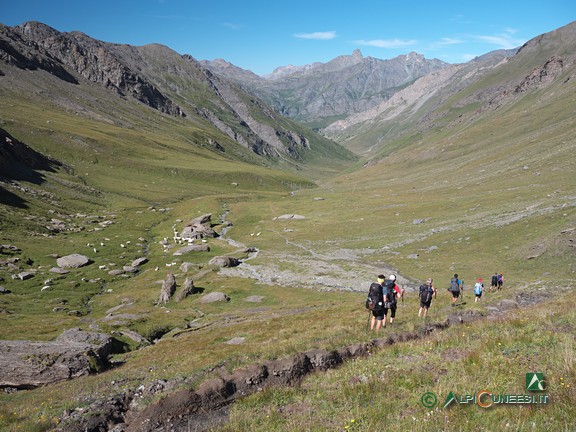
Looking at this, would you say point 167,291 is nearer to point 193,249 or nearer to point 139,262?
point 139,262

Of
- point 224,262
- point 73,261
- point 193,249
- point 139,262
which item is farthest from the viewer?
point 193,249

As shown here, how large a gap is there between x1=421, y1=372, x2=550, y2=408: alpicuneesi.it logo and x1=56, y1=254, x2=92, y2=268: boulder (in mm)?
81613

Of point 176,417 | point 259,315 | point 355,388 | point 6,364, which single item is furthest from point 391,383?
point 259,315

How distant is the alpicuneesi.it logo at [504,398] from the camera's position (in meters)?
9.71

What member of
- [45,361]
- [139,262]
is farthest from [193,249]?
[45,361]

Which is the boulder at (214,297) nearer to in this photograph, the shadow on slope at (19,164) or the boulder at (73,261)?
the boulder at (73,261)

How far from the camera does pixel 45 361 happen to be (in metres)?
25.8

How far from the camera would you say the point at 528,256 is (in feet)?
184

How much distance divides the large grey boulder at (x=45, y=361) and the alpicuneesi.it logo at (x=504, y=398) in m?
25.4

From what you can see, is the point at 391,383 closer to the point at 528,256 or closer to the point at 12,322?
the point at 12,322

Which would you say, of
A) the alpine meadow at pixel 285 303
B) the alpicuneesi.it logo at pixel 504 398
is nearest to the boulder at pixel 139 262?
the alpine meadow at pixel 285 303

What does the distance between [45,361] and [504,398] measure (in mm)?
28434

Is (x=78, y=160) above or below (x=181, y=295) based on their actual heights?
above

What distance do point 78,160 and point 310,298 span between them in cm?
16757
